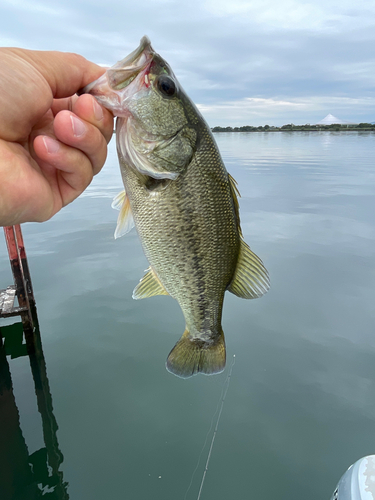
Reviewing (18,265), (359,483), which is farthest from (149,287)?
(18,265)

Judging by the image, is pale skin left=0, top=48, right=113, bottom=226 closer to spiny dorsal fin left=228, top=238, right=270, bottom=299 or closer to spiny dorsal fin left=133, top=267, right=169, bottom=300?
spiny dorsal fin left=133, top=267, right=169, bottom=300

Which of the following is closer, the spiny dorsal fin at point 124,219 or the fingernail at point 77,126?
the fingernail at point 77,126

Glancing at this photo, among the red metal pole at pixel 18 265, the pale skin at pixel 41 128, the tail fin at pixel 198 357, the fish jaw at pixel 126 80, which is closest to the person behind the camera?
the pale skin at pixel 41 128

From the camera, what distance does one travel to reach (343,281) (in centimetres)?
879

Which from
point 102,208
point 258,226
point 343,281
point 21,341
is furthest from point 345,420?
point 102,208

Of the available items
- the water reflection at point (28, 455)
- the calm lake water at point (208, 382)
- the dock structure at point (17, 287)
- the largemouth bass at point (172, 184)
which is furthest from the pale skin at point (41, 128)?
the dock structure at point (17, 287)

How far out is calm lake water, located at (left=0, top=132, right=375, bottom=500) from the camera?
4.39 metres

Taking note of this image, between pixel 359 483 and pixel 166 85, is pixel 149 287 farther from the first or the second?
pixel 359 483

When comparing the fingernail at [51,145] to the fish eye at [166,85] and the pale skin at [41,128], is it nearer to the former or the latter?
the pale skin at [41,128]

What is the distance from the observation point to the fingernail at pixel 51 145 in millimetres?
1689

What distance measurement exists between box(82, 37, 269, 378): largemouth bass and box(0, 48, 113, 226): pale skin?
118mm

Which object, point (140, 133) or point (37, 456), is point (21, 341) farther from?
point (140, 133)

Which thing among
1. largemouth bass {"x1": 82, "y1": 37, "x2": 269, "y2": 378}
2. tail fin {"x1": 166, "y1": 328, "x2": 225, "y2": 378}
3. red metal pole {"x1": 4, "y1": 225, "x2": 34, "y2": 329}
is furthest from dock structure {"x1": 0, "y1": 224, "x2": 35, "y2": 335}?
tail fin {"x1": 166, "y1": 328, "x2": 225, "y2": 378}

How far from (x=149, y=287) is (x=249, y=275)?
706 mm
